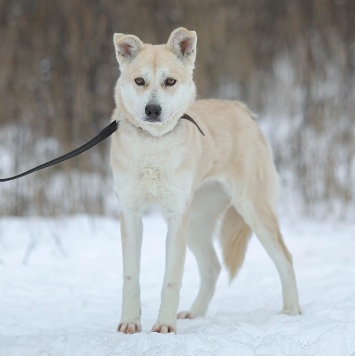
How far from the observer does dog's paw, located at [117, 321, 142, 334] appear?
4.10 metres

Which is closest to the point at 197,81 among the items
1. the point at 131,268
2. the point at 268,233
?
the point at 268,233

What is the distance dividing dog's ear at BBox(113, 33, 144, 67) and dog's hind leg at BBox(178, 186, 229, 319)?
1257mm

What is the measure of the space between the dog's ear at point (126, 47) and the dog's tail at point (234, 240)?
1498mm

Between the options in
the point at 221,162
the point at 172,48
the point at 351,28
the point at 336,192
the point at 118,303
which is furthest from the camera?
the point at 351,28

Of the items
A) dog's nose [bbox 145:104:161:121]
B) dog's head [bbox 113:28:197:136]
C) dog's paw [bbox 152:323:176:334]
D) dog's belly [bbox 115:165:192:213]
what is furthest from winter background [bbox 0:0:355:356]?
dog's nose [bbox 145:104:161:121]

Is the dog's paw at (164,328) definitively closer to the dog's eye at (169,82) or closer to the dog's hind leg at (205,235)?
the dog's hind leg at (205,235)

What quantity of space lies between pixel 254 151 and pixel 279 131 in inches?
175

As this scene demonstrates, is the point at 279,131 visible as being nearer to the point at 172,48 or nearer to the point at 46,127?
the point at 46,127

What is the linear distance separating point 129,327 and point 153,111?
4.04 ft

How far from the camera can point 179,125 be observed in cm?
425

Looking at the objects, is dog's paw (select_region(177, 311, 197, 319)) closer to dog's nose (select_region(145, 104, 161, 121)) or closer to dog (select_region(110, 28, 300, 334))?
dog (select_region(110, 28, 300, 334))

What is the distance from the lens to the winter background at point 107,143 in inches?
234

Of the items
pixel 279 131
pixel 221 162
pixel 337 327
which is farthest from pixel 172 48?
pixel 279 131

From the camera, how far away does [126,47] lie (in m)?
4.22
